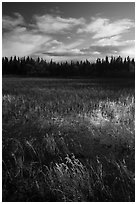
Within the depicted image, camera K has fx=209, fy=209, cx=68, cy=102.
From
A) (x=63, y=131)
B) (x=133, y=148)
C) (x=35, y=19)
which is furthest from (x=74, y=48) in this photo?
(x=133, y=148)

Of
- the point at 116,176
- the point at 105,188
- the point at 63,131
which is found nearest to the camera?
the point at 105,188

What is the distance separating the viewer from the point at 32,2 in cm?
441

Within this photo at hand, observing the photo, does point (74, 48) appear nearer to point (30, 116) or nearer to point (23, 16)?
point (23, 16)

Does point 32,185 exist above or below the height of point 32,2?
below

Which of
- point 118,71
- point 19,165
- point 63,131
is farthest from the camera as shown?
point 118,71

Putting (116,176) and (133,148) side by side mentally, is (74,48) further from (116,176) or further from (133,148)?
(116,176)

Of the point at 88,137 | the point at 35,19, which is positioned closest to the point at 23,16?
the point at 35,19

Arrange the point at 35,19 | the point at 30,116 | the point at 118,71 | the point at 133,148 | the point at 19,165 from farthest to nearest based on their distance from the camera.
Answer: the point at 118,71
the point at 30,116
the point at 35,19
the point at 133,148
the point at 19,165

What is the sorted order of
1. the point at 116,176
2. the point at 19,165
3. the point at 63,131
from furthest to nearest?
the point at 63,131
the point at 19,165
the point at 116,176

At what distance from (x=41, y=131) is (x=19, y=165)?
159cm

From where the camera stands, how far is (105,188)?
3.02m

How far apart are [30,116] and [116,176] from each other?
3649 millimetres

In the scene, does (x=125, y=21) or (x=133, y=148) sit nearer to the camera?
(x=133, y=148)

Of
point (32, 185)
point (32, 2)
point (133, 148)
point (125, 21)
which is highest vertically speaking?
point (32, 2)
